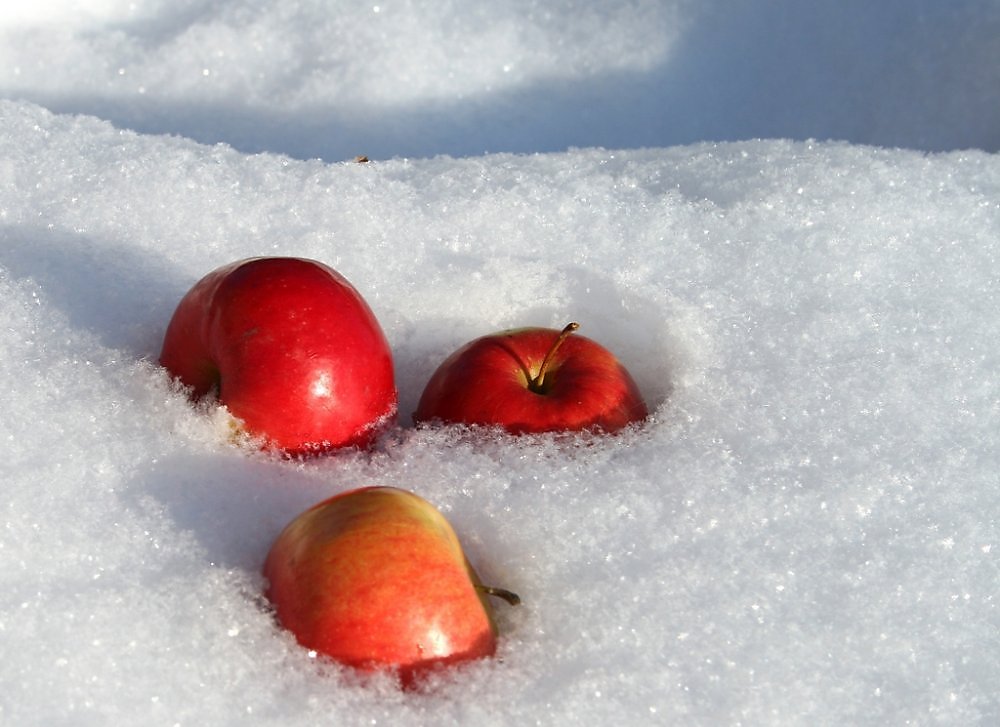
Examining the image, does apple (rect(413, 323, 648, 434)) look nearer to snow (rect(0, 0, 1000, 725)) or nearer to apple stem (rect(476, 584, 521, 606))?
snow (rect(0, 0, 1000, 725))

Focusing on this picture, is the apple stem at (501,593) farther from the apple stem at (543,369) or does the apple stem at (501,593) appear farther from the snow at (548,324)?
the apple stem at (543,369)

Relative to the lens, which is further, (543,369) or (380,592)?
(543,369)

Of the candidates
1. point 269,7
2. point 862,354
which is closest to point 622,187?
point 862,354

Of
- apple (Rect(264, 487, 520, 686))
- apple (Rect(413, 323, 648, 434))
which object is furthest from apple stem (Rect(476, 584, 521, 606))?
apple (Rect(413, 323, 648, 434))

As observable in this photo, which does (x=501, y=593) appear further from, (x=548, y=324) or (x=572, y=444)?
(x=548, y=324)

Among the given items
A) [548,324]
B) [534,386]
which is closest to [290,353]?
[534,386]

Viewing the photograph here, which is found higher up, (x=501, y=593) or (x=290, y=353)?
(x=290, y=353)
